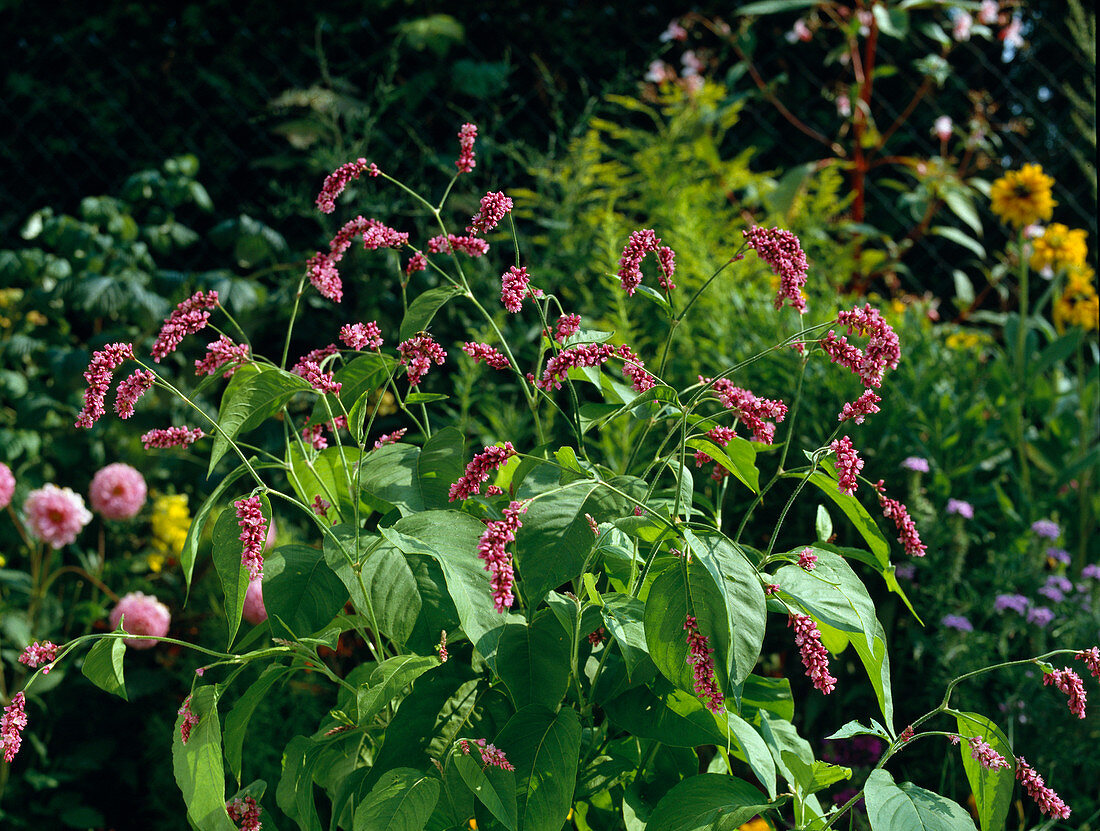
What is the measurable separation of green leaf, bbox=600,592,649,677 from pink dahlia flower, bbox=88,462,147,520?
1.64 m

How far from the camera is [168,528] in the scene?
7.48 feet

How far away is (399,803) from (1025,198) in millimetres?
2636

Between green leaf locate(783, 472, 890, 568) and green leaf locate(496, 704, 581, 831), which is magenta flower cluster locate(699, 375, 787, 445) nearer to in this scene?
green leaf locate(783, 472, 890, 568)

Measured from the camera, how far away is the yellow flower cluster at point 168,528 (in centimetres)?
228

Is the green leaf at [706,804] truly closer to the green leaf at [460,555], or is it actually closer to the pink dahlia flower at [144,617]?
the green leaf at [460,555]

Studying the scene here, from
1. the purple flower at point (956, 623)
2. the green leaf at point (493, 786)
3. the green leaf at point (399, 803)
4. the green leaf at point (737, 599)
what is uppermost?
the green leaf at point (737, 599)

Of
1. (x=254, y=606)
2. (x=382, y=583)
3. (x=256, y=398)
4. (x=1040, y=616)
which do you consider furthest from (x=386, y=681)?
(x=1040, y=616)

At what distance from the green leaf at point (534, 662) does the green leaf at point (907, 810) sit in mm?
262

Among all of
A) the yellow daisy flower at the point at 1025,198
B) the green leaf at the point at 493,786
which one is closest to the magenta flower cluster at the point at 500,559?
the green leaf at the point at 493,786

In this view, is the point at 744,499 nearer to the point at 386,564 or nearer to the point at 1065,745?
the point at 1065,745

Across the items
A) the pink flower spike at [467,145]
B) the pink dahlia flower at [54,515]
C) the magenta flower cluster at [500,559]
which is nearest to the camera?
the magenta flower cluster at [500,559]

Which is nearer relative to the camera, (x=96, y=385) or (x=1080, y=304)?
(x=96, y=385)

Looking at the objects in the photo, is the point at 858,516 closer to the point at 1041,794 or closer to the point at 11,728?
the point at 1041,794

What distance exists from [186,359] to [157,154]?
1.37 meters
